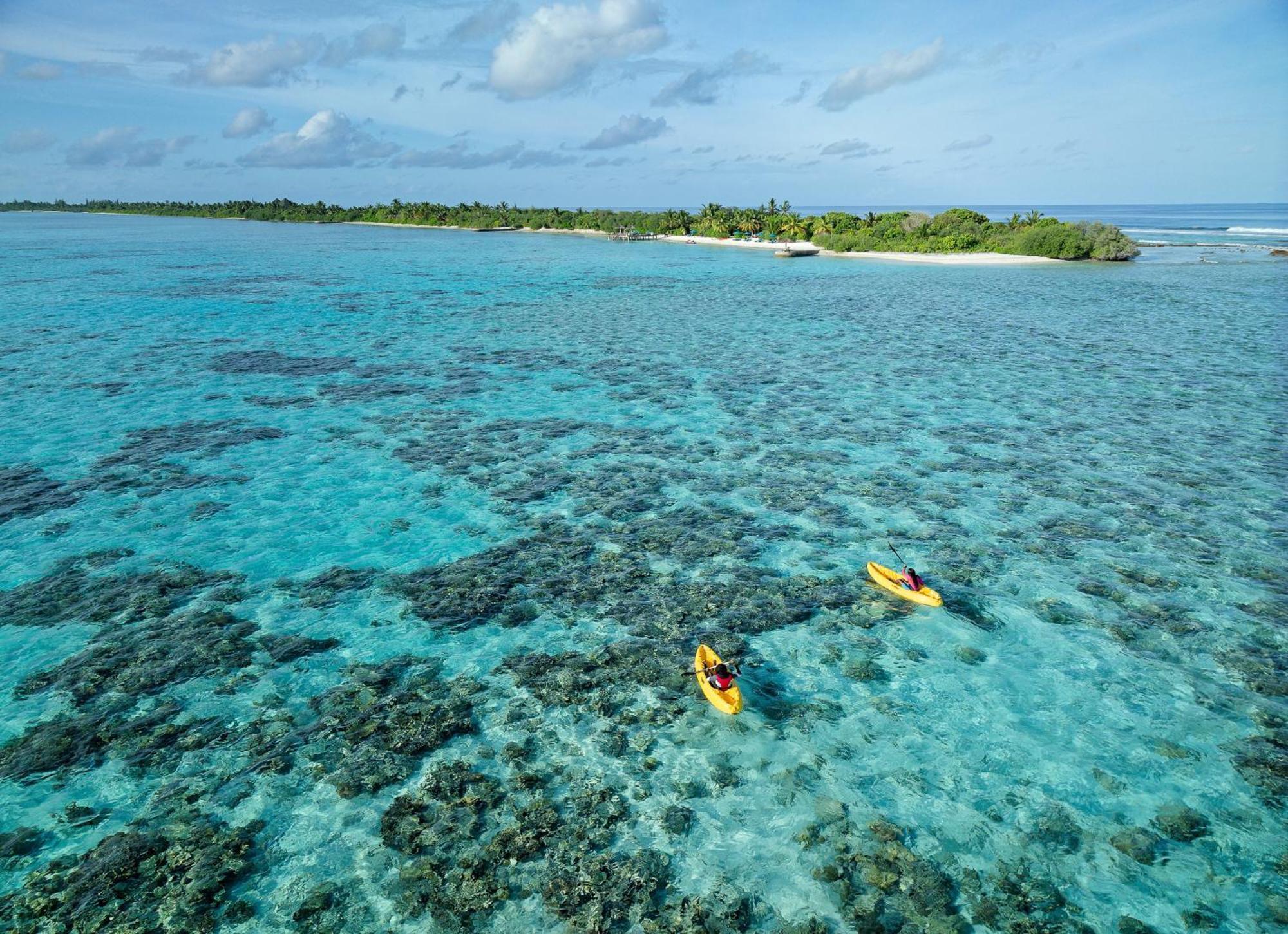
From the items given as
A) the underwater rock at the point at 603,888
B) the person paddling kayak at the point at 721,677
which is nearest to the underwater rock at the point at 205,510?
the person paddling kayak at the point at 721,677

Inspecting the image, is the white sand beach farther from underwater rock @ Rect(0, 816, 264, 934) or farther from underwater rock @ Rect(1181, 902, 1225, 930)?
underwater rock @ Rect(0, 816, 264, 934)

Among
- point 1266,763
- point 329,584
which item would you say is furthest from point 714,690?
point 329,584

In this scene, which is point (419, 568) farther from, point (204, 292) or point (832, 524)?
point (204, 292)

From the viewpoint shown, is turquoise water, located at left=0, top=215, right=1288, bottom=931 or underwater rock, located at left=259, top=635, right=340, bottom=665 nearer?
turquoise water, located at left=0, top=215, right=1288, bottom=931

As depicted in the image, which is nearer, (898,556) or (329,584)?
(329,584)

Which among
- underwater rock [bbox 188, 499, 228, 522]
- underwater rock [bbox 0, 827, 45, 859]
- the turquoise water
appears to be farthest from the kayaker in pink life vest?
underwater rock [bbox 188, 499, 228, 522]

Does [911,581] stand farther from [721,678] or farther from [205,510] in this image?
[205,510]
